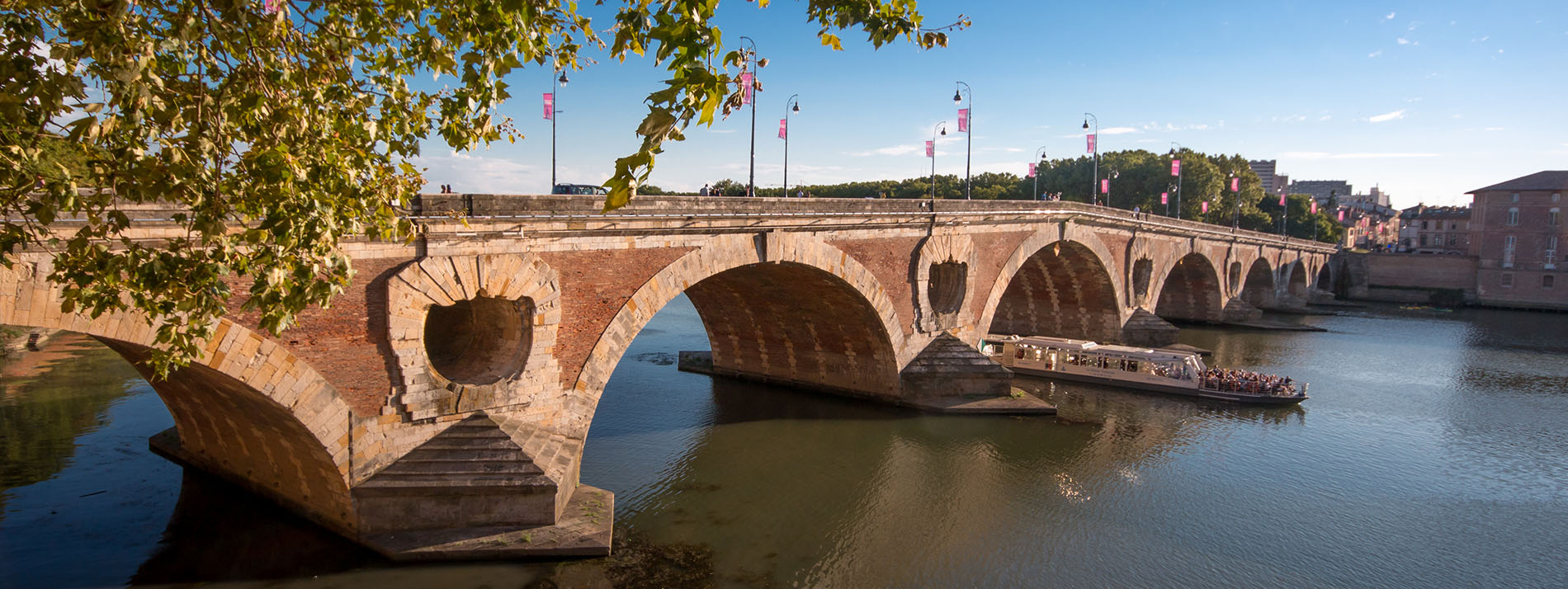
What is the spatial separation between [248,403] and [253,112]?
818 cm

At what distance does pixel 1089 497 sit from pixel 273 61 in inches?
702

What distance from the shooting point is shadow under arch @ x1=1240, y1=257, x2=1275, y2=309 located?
63.3 metres

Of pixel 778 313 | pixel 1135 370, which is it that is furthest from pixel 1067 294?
pixel 778 313

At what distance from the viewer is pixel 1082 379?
31938mm

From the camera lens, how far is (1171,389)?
99.1 ft

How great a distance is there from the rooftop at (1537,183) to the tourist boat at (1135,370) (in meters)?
54.5

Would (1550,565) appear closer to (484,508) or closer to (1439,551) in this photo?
(1439,551)

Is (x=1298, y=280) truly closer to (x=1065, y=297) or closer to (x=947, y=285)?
(x=1065, y=297)

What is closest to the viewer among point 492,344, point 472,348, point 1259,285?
point 492,344

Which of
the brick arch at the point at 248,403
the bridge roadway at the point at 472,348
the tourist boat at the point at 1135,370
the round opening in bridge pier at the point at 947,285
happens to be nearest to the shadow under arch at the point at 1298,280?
the tourist boat at the point at 1135,370

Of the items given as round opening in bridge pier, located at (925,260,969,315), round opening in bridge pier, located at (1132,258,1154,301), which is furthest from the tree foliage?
round opening in bridge pier, located at (1132,258,1154,301)

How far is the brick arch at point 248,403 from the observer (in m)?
10.4

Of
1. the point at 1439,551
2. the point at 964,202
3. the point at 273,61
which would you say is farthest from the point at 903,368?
the point at 273,61

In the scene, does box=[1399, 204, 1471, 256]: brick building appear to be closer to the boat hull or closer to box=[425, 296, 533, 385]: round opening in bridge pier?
the boat hull
